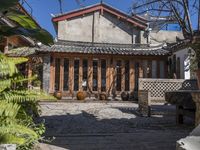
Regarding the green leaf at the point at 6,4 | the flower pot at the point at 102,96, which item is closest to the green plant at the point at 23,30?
the green leaf at the point at 6,4

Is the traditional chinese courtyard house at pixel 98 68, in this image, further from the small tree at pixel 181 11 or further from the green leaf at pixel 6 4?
the green leaf at pixel 6 4

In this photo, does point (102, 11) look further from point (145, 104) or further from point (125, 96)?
point (145, 104)

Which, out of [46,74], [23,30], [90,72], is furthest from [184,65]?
[23,30]

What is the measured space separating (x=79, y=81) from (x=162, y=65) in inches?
213

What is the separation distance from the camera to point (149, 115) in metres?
9.76

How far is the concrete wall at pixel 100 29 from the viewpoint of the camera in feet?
74.5

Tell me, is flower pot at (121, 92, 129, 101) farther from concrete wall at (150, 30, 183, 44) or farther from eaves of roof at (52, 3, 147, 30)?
concrete wall at (150, 30, 183, 44)

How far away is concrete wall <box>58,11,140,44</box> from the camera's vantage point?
22709mm

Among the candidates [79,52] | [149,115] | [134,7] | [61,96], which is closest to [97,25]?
[79,52]

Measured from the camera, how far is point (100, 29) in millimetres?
23094

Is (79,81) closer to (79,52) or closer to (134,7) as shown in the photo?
(79,52)

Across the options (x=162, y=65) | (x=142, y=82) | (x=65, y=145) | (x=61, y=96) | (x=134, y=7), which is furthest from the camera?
(x=162, y=65)

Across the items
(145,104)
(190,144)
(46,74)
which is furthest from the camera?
(46,74)

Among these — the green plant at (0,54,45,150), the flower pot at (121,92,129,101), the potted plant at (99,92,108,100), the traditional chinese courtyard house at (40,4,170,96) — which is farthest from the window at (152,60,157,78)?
the green plant at (0,54,45,150)
